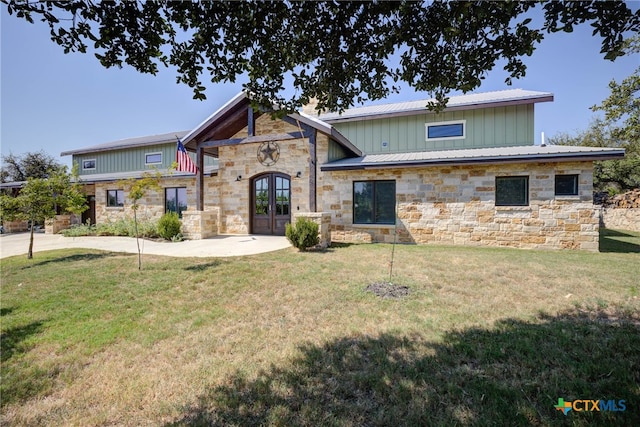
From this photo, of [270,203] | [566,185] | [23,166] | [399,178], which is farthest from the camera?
[23,166]

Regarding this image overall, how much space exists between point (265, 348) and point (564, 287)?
5.47 m

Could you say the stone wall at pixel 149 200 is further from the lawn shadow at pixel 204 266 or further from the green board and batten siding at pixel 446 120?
the green board and batten siding at pixel 446 120

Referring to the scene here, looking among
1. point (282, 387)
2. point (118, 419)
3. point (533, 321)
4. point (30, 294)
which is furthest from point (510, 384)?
point (30, 294)

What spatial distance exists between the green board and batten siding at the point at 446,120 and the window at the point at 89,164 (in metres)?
18.9

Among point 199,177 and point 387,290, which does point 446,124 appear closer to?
point 387,290

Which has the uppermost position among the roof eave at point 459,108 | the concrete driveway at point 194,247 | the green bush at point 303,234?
the roof eave at point 459,108

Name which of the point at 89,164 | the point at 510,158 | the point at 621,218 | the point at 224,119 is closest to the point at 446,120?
the point at 510,158

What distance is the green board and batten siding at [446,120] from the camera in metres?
11.6

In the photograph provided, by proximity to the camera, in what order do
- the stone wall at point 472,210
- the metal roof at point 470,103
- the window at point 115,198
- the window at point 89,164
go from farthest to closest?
the window at point 89,164 → the window at point 115,198 → the metal roof at point 470,103 → the stone wall at point 472,210

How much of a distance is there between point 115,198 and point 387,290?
674 inches

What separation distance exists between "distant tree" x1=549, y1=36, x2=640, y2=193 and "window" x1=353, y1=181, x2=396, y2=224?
263 inches

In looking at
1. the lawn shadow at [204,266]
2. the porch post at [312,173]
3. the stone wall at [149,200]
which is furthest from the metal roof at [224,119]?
the lawn shadow at [204,266]

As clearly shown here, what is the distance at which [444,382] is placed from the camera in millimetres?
2605

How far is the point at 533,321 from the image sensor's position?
3803 mm
